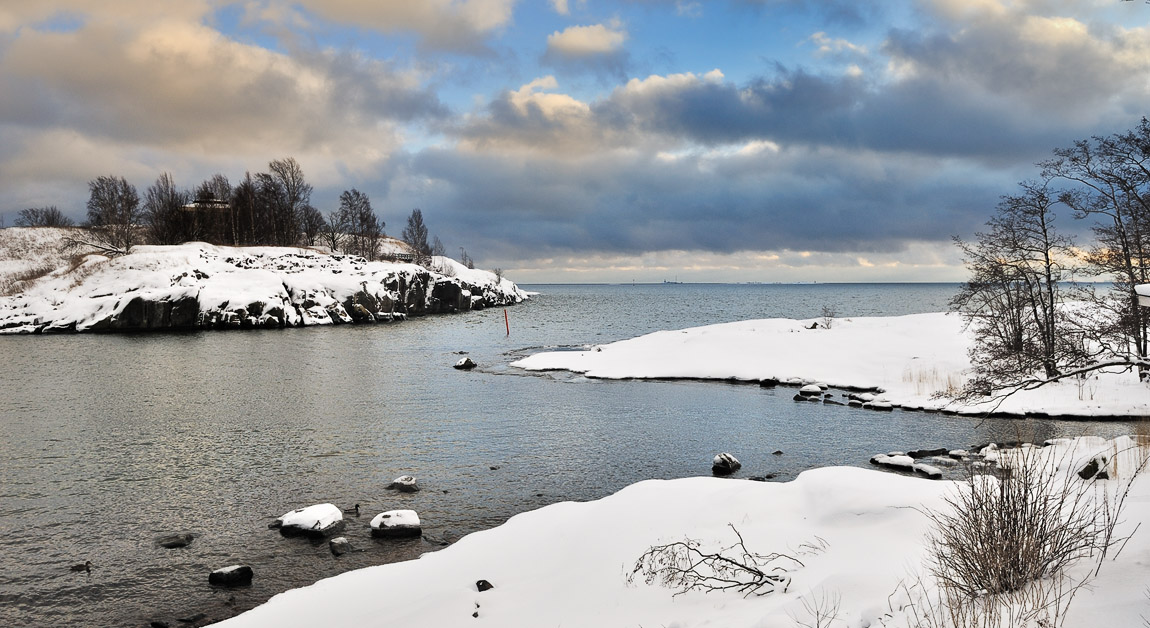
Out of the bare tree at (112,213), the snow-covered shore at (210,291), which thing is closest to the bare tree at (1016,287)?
the snow-covered shore at (210,291)

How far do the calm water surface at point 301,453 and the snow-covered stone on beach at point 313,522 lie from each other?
26 cm

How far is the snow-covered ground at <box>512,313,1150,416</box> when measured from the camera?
2205 cm

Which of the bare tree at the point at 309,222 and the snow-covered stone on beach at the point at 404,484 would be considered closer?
the snow-covered stone on beach at the point at 404,484

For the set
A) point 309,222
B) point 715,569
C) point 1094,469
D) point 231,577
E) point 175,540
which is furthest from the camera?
point 309,222

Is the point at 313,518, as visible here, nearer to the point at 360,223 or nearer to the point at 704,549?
the point at 704,549

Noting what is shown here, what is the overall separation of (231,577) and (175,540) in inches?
101

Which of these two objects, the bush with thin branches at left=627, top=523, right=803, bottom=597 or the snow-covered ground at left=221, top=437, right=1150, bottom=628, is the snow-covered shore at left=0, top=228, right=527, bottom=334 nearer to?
the snow-covered ground at left=221, top=437, right=1150, bottom=628

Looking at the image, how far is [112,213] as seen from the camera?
88.2 m

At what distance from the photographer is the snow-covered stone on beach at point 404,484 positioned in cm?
1402

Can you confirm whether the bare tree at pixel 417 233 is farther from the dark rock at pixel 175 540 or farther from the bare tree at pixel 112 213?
the dark rock at pixel 175 540


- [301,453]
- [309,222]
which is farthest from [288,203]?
[301,453]

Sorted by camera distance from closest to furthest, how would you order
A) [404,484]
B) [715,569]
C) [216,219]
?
[715,569], [404,484], [216,219]

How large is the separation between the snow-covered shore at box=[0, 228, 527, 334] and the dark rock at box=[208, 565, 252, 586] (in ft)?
197

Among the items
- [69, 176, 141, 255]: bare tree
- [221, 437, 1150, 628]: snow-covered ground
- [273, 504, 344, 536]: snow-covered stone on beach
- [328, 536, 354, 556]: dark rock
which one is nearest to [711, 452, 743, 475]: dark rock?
[221, 437, 1150, 628]: snow-covered ground
